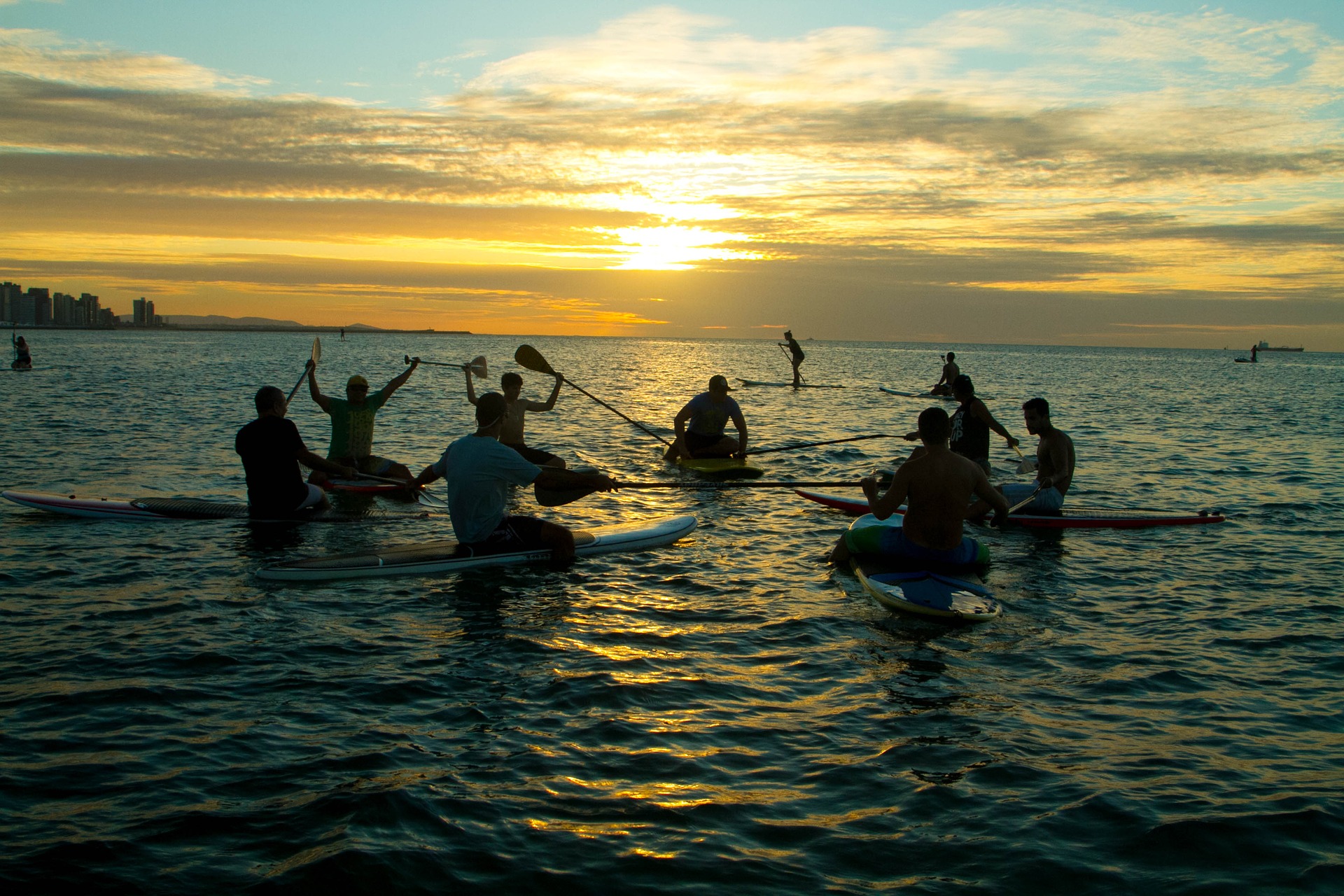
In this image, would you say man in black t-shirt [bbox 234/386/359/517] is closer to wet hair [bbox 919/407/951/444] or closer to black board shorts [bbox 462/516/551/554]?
black board shorts [bbox 462/516/551/554]

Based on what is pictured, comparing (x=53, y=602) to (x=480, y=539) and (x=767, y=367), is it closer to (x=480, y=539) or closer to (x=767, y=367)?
(x=480, y=539)

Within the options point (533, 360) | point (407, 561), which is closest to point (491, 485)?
point (407, 561)

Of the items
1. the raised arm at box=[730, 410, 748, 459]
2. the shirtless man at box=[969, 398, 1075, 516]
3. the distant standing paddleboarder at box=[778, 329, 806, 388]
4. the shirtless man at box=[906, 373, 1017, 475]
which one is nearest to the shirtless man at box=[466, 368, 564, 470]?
the raised arm at box=[730, 410, 748, 459]

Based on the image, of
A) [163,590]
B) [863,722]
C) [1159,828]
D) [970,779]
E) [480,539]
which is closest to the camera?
[1159,828]

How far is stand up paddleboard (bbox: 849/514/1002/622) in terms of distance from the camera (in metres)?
8.38

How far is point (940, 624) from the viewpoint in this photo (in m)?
8.38

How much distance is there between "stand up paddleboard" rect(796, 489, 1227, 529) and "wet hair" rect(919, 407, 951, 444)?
Result: 12.3ft

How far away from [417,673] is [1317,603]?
8994 millimetres

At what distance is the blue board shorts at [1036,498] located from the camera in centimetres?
1286

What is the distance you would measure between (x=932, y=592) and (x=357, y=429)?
8.99m

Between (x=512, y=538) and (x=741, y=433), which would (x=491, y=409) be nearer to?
(x=512, y=538)

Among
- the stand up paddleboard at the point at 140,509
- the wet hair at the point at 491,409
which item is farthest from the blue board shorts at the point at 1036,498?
the stand up paddleboard at the point at 140,509

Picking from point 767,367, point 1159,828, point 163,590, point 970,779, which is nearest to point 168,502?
point 163,590

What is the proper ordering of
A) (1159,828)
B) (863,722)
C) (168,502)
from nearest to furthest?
(1159,828) < (863,722) < (168,502)
